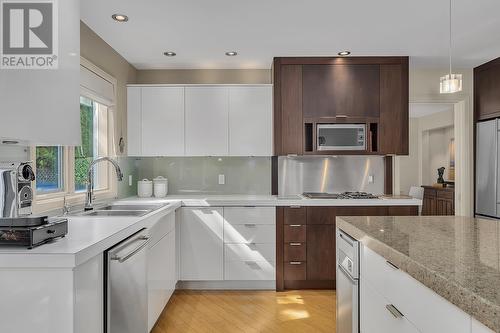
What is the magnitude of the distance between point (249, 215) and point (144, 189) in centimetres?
127

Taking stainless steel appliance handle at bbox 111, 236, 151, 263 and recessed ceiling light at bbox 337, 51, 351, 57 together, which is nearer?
stainless steel appliance handle at bbox 111, 236, 151, 263

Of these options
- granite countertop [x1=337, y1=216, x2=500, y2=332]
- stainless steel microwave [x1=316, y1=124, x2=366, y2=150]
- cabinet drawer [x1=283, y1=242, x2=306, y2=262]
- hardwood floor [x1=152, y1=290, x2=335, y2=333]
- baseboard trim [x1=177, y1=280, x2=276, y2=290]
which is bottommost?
hardwood floor [x1=152, y1=290, x2=335, y2=333]

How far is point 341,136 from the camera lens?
12.1 feet

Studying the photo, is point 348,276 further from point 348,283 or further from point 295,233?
point 295,233

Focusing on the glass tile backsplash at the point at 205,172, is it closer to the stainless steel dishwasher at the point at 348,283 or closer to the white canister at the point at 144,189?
the white canister at the point at 144,189

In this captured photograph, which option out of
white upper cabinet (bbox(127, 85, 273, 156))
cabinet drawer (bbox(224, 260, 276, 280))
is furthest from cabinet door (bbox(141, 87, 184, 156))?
cabinet drawer (bbox(224, 260, 276, 280))

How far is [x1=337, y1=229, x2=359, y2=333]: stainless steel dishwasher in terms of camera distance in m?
1.67

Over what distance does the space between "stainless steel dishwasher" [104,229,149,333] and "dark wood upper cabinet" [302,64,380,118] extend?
2.28 meters

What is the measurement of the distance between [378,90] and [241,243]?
220cm

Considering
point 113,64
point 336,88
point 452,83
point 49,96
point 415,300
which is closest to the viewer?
point 415,300

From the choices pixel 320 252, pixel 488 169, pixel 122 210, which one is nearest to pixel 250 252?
pixel 320 252

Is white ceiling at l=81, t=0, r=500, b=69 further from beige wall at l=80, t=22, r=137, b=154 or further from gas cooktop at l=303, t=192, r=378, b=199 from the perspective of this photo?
gas cooktop at l=303, t=192, r=378, b=199

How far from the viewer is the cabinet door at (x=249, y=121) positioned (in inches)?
149

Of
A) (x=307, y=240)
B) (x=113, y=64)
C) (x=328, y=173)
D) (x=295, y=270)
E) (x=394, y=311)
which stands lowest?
(x=295, y=270)
